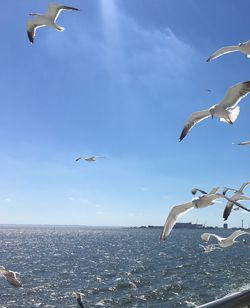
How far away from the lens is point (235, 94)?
262 inches

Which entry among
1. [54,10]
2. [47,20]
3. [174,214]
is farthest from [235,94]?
[47,20]

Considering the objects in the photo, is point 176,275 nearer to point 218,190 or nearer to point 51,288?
point 51,288

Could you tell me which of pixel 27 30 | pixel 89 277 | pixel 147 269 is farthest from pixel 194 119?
pixel 147 269

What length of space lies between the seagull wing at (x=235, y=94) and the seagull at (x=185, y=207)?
125 centimetres

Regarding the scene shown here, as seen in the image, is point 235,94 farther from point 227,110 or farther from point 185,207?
point 185,207

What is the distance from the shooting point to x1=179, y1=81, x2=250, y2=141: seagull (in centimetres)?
651

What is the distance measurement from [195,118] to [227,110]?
1.90 feet

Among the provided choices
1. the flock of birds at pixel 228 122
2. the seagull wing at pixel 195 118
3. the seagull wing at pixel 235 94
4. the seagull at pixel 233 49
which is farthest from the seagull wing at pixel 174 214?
the seagull at pixel 233 49

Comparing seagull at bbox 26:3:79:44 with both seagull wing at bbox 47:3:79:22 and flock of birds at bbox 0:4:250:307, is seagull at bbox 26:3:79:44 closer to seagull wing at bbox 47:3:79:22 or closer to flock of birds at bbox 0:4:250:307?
seagull wing at bbox 47:3:79:22

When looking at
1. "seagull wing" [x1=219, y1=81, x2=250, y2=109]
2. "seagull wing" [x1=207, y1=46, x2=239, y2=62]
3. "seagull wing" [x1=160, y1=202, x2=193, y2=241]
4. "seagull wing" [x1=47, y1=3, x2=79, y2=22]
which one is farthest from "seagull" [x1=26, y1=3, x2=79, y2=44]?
"seagull wing" [x1=160, y1=202, x2=193, y2=241]

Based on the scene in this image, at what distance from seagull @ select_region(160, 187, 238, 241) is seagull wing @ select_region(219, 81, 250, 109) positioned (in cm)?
125

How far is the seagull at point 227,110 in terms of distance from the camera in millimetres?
6509

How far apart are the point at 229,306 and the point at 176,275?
36266mm

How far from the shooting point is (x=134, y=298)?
27.7 m
